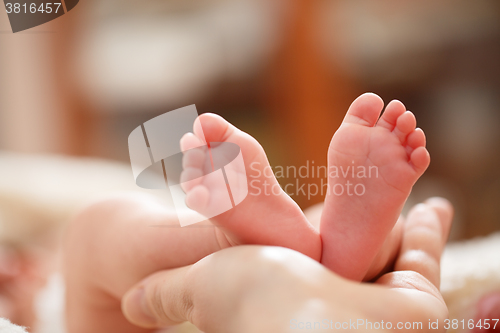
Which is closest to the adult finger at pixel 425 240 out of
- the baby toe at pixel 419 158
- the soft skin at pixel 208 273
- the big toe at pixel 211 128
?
the soft skin at pixel 208 273

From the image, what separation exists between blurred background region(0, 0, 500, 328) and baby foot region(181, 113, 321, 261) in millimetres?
482

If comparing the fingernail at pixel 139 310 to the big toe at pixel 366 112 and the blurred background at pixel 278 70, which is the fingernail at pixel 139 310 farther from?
the blurred background at pixel 278 70

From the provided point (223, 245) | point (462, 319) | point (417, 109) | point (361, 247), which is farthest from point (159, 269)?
point (417, 109)

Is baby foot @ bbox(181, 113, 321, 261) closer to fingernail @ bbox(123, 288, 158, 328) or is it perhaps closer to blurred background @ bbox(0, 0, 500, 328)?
fingernail @ bbox(123, 288, 158, 328)

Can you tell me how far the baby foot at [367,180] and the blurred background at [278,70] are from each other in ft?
1.46

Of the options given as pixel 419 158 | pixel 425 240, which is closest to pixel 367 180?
pixel 419 158

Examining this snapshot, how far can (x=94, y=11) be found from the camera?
87 centimetres

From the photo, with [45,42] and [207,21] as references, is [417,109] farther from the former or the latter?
[45,42]

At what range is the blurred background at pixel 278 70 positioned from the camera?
0.91 metres

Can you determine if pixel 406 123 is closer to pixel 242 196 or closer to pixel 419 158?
pixel 419 158

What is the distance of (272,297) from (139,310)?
0.20 metres

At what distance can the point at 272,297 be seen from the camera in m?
0.24

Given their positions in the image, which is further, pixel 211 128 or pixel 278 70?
pixel 278 70

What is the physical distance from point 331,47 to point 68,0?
592 millimetres
